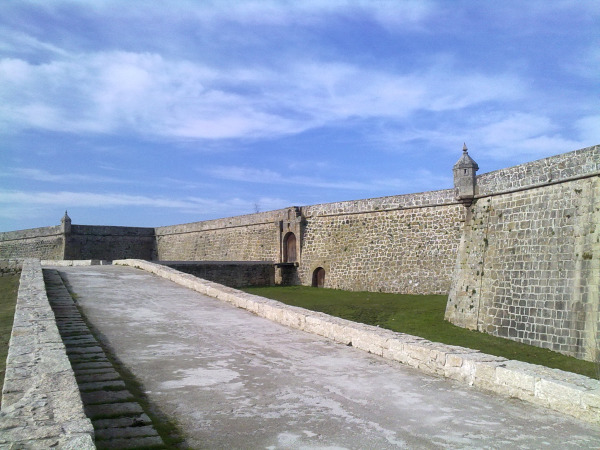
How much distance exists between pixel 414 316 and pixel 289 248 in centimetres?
1184

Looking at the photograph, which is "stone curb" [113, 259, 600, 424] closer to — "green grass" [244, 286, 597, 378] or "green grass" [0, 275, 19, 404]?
"green grass" [0, 275, 19, 404]

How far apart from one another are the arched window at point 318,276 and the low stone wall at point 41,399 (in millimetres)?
18916

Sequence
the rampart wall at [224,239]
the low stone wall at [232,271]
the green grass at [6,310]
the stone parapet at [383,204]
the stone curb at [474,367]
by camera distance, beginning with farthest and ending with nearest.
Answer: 1. the rampart wall at [224,239]
2. the low stone wall at [232,271]
3. the stone parapet at [383,204]
4. the green grass at [6,310]
5. the stone curb at [474,367]

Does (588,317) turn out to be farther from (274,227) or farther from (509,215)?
(274,227)

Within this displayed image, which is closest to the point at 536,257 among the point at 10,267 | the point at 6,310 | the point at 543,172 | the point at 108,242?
the point at 543,172

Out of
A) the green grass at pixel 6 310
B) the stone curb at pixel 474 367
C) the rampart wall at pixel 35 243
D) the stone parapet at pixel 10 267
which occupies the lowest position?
the green grass at pixel 6 310

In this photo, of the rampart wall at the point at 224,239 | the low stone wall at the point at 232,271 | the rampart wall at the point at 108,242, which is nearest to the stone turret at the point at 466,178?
the low stone wall at the point at 232,271

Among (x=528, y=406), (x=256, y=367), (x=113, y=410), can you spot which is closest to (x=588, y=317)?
(x=528, y=406)

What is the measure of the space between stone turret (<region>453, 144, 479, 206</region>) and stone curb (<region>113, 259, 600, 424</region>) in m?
8.11

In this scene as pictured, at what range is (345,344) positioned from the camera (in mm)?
7113

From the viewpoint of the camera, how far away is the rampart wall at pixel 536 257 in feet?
34.8

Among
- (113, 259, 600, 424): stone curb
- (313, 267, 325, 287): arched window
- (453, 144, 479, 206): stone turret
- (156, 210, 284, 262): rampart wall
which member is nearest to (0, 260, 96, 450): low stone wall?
(113, 259, 600, 424): stone curb

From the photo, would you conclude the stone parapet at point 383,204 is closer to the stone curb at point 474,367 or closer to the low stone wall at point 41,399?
the stone curb at point 474,367

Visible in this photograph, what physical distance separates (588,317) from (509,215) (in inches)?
144
